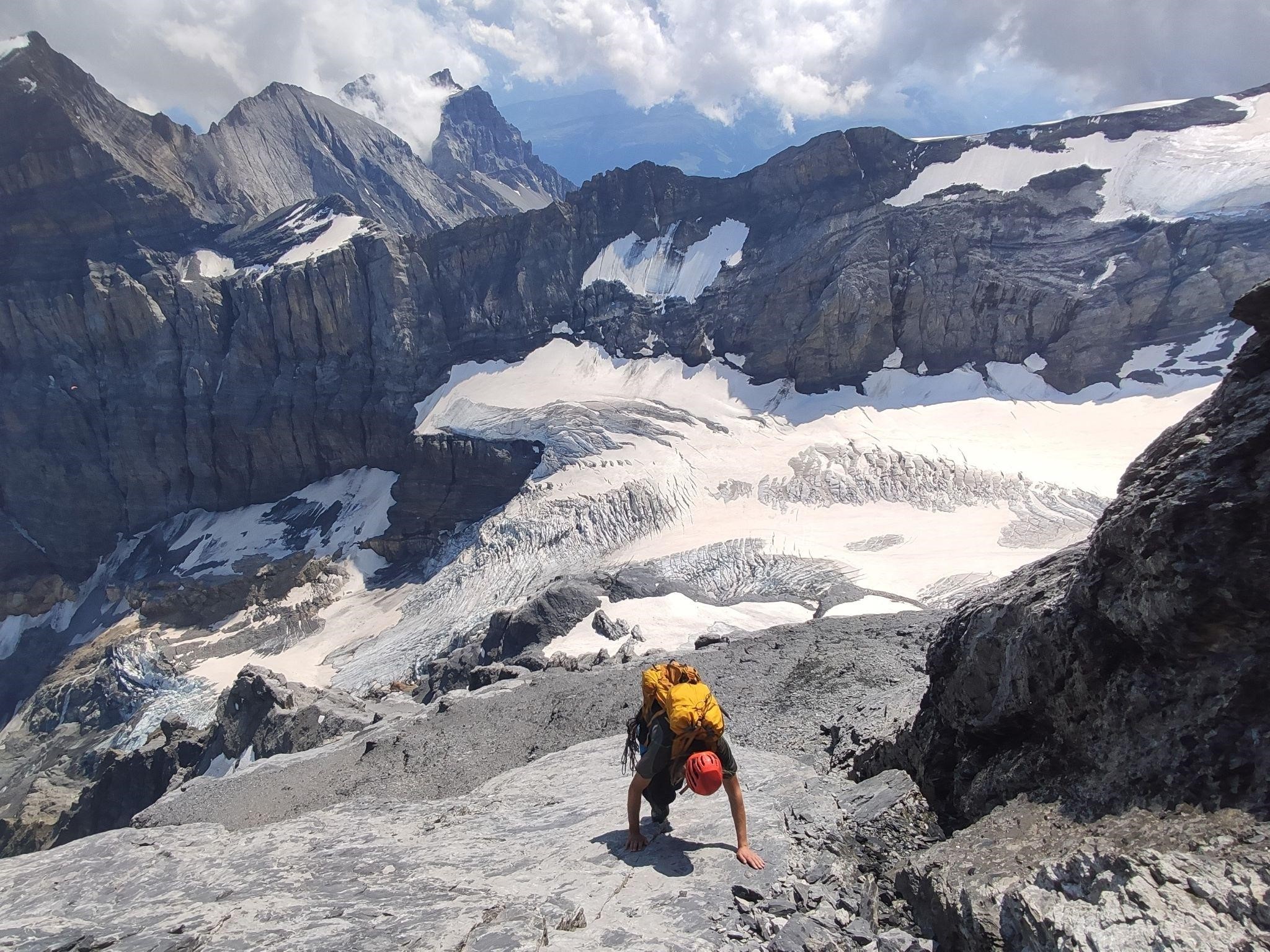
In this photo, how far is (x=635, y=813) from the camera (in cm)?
649

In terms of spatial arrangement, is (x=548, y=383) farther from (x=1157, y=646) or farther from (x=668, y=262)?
(x=1157, y=646)

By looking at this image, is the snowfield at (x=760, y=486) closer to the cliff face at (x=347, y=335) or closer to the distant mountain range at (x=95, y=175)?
the cliff face at (x=347, y=335)

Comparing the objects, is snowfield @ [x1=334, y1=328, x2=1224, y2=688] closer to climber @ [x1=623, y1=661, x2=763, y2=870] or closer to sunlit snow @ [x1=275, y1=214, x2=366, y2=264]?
climber @ [x1=623, y1=661, x2=763, y2=870]

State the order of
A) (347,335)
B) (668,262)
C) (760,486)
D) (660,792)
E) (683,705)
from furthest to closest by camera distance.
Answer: (668,262)
(347,335)
(760,486)
(660,792)
(683,705)

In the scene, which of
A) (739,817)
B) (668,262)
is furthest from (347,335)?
(739,817)

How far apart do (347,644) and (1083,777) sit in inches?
1843

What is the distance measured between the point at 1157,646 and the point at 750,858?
332 centimetres

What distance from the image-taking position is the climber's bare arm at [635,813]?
253 inches

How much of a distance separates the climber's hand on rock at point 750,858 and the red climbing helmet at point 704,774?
0.55 m

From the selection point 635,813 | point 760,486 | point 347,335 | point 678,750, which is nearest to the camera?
point 678,750

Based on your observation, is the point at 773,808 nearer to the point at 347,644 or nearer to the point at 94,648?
the point at 347,644

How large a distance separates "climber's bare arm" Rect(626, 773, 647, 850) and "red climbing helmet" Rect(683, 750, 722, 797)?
2.26ft

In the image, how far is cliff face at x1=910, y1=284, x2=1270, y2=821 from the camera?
4.34 m

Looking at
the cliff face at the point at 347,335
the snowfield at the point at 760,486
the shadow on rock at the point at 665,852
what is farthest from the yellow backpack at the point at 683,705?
the cliff face at the point at 347,335
